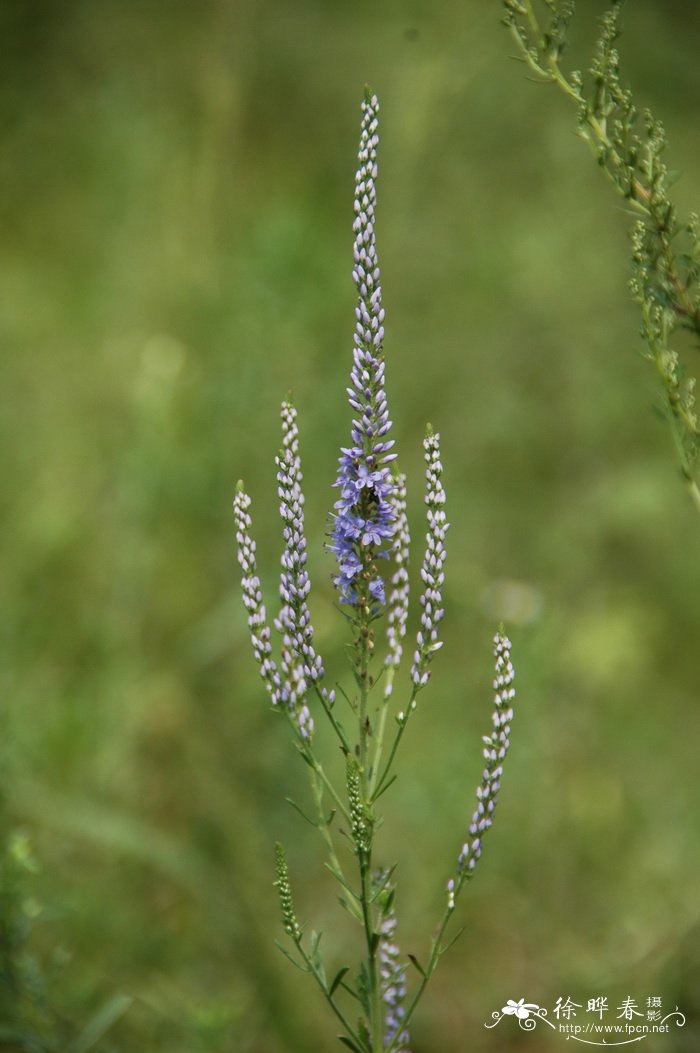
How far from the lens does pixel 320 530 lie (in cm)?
554

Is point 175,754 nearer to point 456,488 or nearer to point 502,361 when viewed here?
point 456,488

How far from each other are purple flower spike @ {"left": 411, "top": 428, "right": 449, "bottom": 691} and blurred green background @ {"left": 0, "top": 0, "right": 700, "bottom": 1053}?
1.35m

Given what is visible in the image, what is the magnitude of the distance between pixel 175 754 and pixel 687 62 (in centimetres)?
448

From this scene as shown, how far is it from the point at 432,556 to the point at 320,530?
3.66 metres

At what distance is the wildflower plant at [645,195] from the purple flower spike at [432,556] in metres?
0.57

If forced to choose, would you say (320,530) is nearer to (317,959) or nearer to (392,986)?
(392,986)

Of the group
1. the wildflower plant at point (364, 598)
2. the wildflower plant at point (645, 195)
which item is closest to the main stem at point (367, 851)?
the wildflower plant at point (364, 598)

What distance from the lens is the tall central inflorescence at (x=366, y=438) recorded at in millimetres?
1728

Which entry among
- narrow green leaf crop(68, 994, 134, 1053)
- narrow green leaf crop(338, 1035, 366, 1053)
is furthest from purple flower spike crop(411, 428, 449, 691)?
narrow green leaf crop(68, 994, 134, 1053)

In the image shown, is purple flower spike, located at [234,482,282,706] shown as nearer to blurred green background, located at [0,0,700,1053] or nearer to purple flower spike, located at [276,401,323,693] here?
purple flower spike, located at [276,401,323,693]

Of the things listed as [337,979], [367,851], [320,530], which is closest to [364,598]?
[367,851]

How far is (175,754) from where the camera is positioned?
15.2 ft

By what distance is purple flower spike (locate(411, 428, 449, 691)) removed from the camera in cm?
185

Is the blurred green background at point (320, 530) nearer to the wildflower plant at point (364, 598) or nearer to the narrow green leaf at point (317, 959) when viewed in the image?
the narrow green leaf at point (317, 959)
